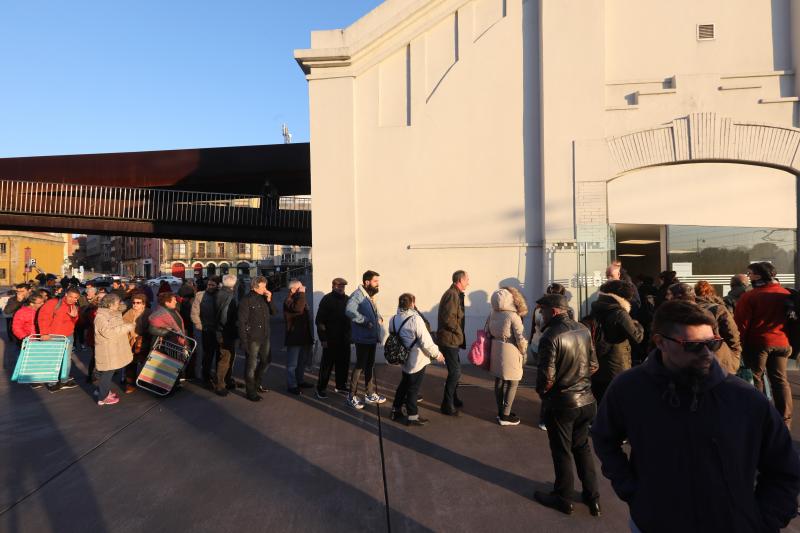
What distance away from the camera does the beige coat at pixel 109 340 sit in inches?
259

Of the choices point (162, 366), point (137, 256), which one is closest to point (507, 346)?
point (162, 366)

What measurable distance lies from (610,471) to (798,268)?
889cm

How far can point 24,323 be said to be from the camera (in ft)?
26.5

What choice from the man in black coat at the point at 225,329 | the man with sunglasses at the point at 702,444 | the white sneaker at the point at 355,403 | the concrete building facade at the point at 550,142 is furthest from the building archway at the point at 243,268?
the man with sunglasses at the point at 702,444

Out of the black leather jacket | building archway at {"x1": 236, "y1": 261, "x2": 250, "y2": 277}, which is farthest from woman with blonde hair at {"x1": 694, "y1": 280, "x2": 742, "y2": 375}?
building archway at {"x1": 236, "y1": 261, "x2": 250, "y2": 277}

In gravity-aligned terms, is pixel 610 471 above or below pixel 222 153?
below

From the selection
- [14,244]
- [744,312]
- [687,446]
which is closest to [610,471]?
[687,446]

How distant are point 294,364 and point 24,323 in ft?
15.5

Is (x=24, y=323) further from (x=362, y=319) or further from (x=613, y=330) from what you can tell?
(x=613, y=330)

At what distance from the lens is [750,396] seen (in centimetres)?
189

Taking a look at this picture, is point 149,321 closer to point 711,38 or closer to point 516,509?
point 516,509

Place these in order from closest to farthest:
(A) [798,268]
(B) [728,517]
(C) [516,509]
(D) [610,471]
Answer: (B) [728,517]
(D) [610,471]
(C) [516,509]
(A) [798,268]

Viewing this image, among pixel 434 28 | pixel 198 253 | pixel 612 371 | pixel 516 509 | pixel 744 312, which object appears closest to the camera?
pixel 516 509

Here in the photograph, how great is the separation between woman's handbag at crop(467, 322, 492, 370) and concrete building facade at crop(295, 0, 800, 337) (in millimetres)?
3238
